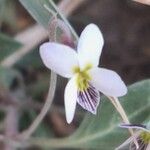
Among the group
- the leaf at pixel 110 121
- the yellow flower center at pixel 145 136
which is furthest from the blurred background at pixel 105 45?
the yellow flower center at pixel 145 136

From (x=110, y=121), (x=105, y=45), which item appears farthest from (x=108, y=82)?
(x=105, y=45)

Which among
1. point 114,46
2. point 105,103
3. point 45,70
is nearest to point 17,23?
point 45,70

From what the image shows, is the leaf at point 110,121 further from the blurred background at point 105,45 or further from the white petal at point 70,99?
the blurred background at point 105,45

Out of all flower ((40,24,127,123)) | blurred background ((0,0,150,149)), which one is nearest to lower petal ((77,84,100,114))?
flower ((40,24,127,123))

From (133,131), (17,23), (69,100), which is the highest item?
(17,23)

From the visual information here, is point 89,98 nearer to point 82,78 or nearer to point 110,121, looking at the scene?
point 82,78

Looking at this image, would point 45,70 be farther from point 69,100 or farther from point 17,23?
point 69,100
